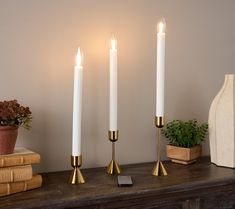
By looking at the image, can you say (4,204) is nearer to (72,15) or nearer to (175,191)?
(175,191)

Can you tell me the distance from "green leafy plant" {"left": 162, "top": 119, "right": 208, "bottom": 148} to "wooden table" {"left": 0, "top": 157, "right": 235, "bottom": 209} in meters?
0.09

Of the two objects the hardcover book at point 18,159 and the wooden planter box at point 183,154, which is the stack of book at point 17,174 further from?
the wooden planter box at point 183,154

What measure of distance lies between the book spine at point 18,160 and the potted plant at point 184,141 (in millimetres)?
519

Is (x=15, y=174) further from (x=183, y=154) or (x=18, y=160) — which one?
(x=183, y=154)

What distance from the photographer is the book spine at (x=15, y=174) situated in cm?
86

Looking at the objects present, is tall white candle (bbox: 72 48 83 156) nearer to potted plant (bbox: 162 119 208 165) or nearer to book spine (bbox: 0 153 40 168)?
book spine (bbox: 0 153 40 168)

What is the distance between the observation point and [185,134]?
3.96 ft

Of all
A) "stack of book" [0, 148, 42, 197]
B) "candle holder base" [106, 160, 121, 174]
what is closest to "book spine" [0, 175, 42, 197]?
"stack of book" [0, 148, 42, 197]

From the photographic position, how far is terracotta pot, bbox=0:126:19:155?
2.95ft

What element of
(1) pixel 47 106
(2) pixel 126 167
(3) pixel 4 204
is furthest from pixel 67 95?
(3) pixel 4 204

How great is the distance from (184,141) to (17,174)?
0.60 m

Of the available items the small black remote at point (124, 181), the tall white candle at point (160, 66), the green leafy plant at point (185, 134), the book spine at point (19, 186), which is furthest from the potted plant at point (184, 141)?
the book spine at point (19, 186)

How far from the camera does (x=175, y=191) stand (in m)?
0.95

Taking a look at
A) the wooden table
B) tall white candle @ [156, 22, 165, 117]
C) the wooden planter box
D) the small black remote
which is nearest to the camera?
the wooden table
